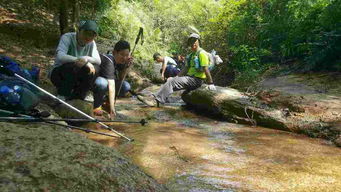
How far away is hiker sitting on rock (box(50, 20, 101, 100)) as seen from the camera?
4.23 m

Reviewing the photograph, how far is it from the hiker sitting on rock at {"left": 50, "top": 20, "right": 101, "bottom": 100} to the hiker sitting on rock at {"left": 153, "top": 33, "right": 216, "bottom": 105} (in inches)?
92.6

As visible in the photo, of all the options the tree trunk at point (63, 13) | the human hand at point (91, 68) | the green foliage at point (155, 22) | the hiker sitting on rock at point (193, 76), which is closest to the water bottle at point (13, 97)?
the human hand at point (91, 68)

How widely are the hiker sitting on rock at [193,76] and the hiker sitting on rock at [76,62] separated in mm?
2351

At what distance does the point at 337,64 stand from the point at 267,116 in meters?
2.94

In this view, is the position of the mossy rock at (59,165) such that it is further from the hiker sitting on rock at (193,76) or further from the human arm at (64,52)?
the hiker sitting on rock at (193,76)

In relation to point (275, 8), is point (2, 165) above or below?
below

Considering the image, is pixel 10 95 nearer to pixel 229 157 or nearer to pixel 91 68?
pixel 91 68

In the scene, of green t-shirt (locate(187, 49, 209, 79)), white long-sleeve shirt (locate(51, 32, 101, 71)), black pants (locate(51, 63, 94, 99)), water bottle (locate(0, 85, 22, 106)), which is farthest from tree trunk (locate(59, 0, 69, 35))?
water bottle (locate(0, 85, 22, 106))

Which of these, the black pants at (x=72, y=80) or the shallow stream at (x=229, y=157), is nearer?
the shallow stream at (x=229, y=157)

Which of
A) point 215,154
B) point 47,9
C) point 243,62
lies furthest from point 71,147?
point 47,9

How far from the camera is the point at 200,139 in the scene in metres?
3.98

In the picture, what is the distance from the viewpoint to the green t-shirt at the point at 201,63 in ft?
21.3

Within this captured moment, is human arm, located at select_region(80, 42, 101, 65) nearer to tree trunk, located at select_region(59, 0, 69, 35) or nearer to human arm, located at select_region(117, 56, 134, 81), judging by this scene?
human arm, located at select_region(117, 56, 134, 81)

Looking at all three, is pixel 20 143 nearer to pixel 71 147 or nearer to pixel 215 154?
pixel 71 147
